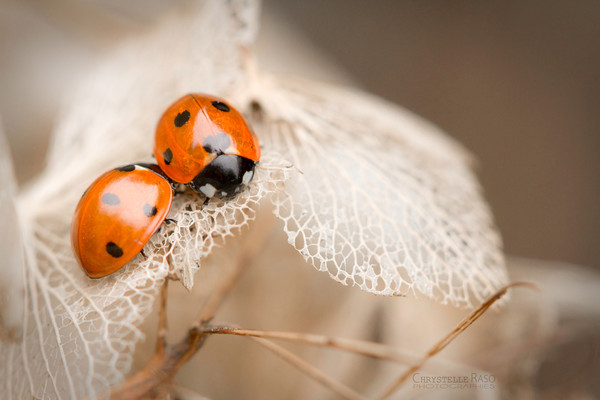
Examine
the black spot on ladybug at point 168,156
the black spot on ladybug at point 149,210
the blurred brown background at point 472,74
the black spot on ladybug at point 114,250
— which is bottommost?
the black spot on ladybug at point 114,250

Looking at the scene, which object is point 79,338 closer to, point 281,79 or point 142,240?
point 142,240

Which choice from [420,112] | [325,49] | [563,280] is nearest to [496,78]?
[420,112]

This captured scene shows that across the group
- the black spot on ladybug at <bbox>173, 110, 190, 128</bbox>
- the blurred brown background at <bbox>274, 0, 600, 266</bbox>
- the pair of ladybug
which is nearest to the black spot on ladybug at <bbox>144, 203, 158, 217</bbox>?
the pair of ladybug

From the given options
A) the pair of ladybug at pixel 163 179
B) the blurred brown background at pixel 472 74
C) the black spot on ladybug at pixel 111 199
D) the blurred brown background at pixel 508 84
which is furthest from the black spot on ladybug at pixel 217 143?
the blurred brown background at pixel 508 84

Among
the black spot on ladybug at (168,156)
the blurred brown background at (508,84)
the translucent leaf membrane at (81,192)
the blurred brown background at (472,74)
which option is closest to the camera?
the translucent leaf membrane at (81,192)

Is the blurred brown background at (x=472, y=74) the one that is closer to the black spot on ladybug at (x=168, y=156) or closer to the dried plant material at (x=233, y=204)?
the dried plant material at (x=233, y=204)

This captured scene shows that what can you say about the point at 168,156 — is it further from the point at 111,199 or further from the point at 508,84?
the point at 508,84

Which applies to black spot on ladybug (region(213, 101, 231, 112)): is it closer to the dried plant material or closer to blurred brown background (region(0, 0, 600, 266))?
the dried plant material

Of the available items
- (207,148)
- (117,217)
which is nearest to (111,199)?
(117,217)
